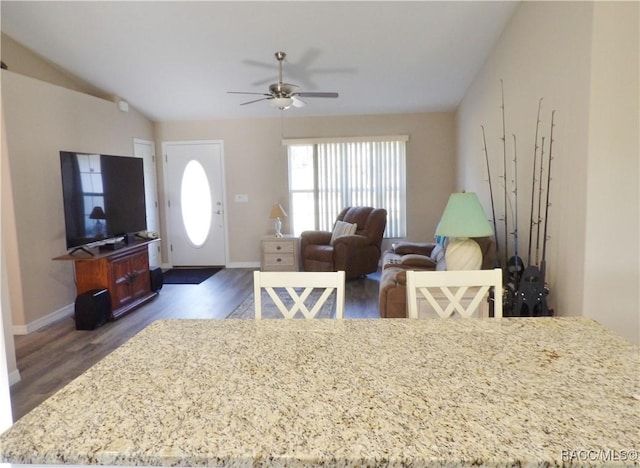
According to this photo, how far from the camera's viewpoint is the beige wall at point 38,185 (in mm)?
3559

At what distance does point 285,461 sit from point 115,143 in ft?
17.4

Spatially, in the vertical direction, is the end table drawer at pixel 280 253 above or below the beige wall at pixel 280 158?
below

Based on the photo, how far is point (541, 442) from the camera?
727 millimetres

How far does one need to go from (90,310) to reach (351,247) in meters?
2.90

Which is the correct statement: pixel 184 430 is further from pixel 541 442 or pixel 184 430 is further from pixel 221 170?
pixel 221 170

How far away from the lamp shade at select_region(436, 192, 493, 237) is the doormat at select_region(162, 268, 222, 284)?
3852mm

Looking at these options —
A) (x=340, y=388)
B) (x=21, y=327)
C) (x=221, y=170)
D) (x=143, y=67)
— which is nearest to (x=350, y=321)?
(x=340, y=388)

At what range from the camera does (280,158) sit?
6191mm

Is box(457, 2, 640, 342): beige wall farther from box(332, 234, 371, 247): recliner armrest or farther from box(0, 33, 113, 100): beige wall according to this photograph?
box(0, 33, 113, 100): beige wall

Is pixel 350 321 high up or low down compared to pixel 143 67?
down

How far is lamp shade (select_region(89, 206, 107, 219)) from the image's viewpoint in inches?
156

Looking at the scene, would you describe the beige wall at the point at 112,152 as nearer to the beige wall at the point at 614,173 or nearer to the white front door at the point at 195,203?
the white front door at the point at 195,203

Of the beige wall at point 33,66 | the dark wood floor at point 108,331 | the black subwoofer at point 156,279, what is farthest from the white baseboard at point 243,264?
the beige wall at point 33,66

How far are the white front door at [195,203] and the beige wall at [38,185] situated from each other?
5.77ft
